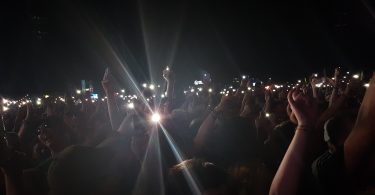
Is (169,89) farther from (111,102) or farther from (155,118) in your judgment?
(155,118)

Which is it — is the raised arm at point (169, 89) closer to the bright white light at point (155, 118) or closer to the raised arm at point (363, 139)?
the bright white light at point (155, 118)

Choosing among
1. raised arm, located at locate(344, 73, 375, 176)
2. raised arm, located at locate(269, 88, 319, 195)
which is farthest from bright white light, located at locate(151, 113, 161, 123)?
raised arm, located at locate(344, 73, 375, 176)

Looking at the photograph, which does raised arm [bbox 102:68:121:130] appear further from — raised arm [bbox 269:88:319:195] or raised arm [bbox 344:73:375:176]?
raised arm [bbox 344:73:375:176]

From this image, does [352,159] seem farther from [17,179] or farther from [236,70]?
[236,70]

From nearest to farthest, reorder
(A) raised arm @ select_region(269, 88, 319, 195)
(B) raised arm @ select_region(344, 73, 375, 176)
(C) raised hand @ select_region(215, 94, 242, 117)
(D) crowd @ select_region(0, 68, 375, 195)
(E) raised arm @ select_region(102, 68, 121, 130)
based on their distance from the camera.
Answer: (B) raised arm @ select_region(344, 73, 375, 176)
(D) crowd @ select_region(0, 68, 375, 195)
(A) raised arm @ select_region(269, 88, 319, 195)
(C) raised hand @ select_region(215, 94, 242, 117)
(E) raised arm @ select_region(102, 68, 121, 130)

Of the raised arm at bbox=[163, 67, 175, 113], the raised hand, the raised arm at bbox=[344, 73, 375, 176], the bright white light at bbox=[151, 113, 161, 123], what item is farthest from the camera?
the raised arm at bbox=[163, 67, 175, 113]

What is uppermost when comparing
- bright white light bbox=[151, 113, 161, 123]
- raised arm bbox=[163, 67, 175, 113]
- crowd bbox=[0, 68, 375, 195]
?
raised arm bbox=[163, 67, 175, 113]

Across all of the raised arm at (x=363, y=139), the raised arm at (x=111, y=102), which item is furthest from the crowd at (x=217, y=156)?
the raised arm at (x=111, y=102)

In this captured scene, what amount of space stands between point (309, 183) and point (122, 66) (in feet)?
172

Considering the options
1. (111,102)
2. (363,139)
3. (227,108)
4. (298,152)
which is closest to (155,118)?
(227,108)

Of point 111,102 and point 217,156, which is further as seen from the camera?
point 111,102

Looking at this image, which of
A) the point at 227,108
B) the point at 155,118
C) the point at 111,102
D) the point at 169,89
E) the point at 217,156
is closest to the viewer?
the point at 217,156

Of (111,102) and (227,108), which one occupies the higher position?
A: (111,102)

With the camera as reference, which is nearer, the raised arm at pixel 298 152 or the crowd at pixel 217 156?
the crowd at pixel 217 156
